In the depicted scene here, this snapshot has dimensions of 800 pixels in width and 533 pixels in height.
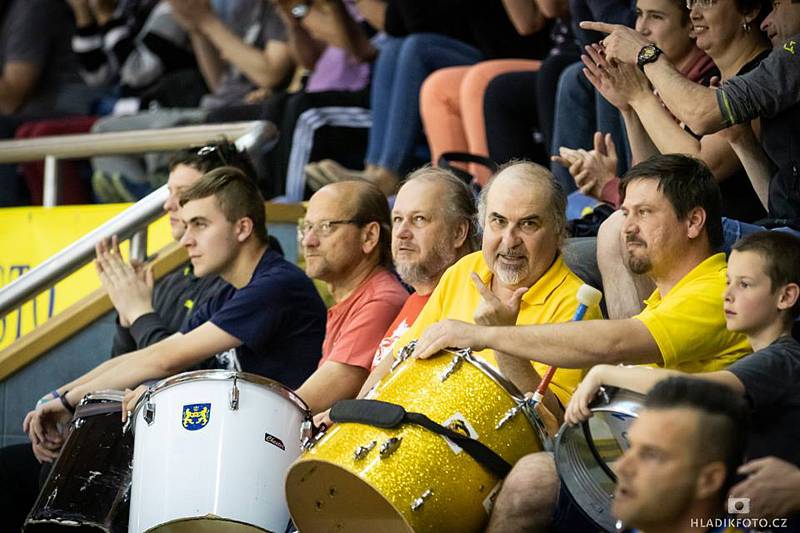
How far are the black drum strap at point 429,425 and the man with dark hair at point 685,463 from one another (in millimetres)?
723

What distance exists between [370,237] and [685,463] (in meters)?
2.43

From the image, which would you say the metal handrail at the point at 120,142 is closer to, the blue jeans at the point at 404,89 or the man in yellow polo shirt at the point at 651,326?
the blue jeans at the point at 404,89

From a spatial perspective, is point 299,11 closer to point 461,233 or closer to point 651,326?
point 461,233

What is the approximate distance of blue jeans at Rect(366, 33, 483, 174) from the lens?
655cm

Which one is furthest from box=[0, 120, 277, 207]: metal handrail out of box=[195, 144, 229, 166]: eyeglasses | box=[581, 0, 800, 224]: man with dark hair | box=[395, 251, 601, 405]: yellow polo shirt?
box=[581, 0, 800, 224]: man with dark hair

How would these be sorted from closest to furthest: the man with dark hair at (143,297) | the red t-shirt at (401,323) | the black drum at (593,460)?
the black drum at (593,460) < the red t-shirt at (401,323) < the man with dark hair at (143,297)

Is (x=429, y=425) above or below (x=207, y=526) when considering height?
above

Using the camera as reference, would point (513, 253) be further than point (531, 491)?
Yes

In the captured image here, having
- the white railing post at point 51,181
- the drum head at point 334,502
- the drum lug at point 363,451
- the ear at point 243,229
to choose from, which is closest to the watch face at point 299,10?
the white railing post at point 51,181

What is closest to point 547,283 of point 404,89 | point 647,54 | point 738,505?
point 647,54

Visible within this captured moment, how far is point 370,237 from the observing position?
5.05 m

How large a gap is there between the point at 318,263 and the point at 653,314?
64.2 inches

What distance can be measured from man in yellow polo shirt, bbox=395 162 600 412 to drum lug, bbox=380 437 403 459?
0.59 m

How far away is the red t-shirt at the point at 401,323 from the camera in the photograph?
181 inches
